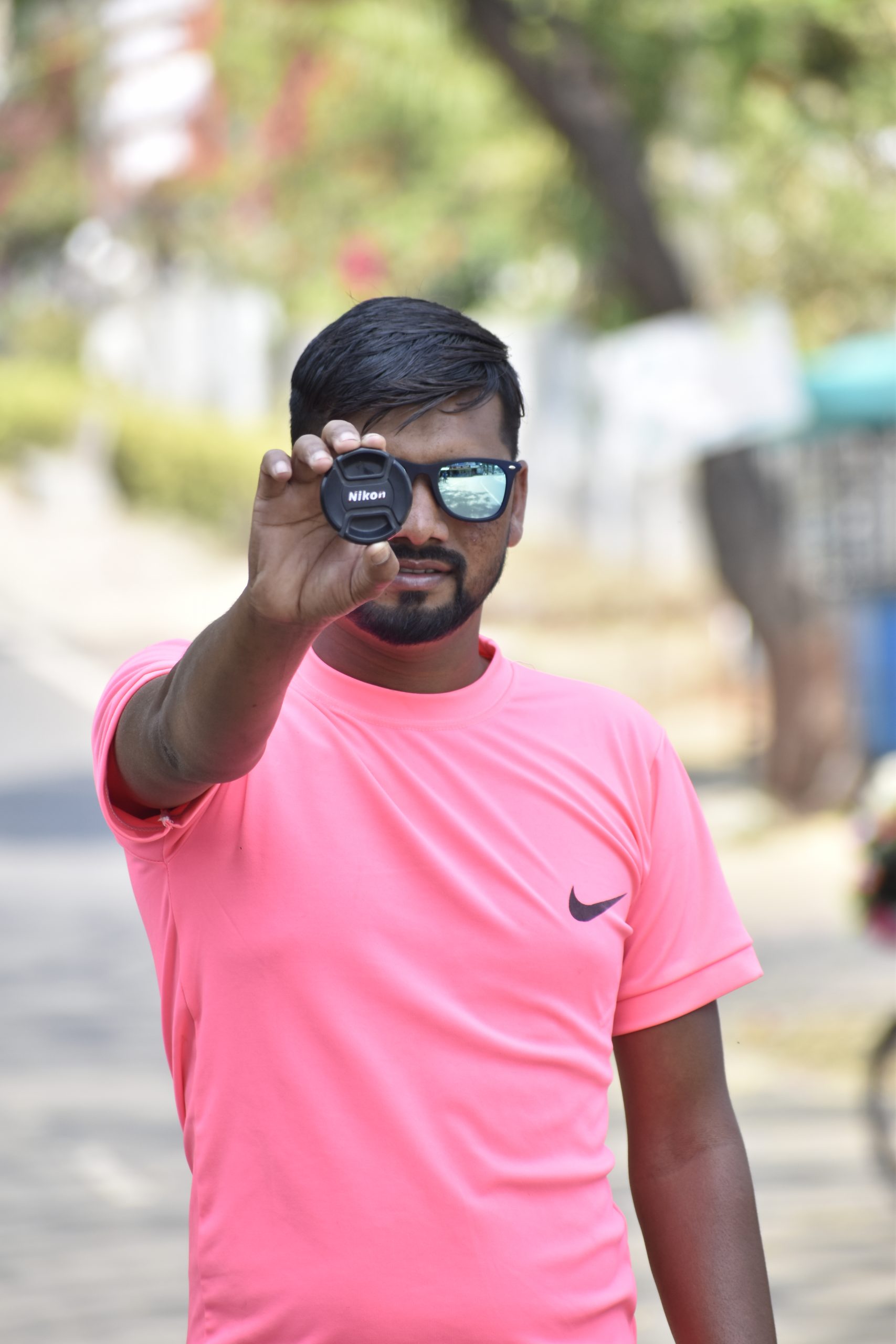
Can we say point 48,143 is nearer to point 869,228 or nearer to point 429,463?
point 869,228

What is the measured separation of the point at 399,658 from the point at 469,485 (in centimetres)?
19

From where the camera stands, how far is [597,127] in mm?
10398

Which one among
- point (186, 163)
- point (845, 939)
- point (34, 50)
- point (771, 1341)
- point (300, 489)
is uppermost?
point (34, 50)

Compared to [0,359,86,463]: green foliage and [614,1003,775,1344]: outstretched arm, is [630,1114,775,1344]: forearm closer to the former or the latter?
[614,1003,775,1344]: outstretched arm

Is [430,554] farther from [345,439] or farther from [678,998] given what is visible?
[678,998]

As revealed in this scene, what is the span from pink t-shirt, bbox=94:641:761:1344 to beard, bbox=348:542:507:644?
0.06 metres

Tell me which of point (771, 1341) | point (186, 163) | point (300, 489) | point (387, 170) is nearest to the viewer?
point (300, 489)

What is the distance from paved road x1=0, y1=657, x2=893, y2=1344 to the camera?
4730 mm

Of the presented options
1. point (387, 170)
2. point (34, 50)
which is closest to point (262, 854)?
point (387, 170)

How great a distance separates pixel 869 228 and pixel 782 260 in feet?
2.29

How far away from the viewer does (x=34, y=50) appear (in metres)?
24.4

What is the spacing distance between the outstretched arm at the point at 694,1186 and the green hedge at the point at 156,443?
63.0 ft

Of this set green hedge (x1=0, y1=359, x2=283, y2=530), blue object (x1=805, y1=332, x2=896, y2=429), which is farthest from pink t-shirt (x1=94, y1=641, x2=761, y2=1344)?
green hedge (x1=0, y1=359, x2=283, y2=530)

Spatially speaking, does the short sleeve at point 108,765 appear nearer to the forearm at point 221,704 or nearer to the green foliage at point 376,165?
the forearm at point 221,704
